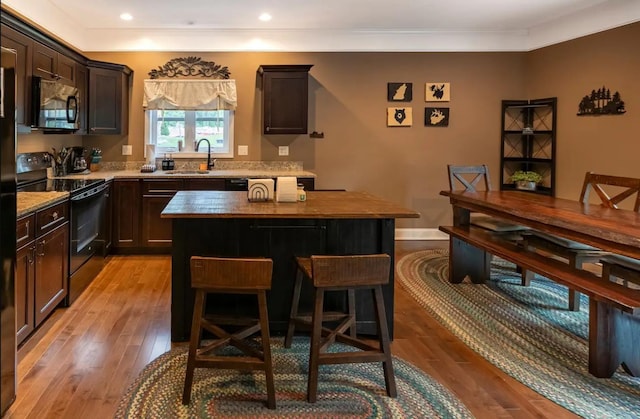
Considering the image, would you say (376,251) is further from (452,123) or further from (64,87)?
(452,123)

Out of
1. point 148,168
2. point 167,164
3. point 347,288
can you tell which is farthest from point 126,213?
point 347,288

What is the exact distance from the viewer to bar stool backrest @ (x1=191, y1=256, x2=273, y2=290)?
209 centimetres

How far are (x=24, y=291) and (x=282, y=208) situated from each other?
1552 mm

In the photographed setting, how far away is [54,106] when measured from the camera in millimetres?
3984

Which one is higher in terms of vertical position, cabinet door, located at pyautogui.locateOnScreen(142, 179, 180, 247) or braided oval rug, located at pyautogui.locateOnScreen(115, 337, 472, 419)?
cabinet door, located at pyautogui.locateOnScreen(142, 179, 180, 247)

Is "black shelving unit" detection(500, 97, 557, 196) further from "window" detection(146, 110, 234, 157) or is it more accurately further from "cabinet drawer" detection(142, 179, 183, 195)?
"cabinet drawer" detection(142, 179, 183, 195)

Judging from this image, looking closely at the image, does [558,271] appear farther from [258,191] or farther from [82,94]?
[82,94]

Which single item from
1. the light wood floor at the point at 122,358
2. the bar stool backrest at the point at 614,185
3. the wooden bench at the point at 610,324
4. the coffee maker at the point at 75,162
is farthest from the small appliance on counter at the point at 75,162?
the bar stool backrest at the point at 614,185

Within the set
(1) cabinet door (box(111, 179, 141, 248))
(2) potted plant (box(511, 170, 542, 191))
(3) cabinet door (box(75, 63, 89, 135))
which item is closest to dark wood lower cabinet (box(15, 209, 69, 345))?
(1) cabinet door (box(111, 179, 141, 248))

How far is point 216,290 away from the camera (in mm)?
2135

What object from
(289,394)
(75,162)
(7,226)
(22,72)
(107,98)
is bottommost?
(289,394)

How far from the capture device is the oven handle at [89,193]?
3.58 m

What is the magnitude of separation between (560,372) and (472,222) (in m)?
1.77

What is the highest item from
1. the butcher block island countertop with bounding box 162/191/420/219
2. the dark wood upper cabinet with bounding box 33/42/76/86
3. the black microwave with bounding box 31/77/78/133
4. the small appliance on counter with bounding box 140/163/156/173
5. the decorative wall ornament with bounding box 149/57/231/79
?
the decorative wall ornament with bounding box 149/57/231/79
